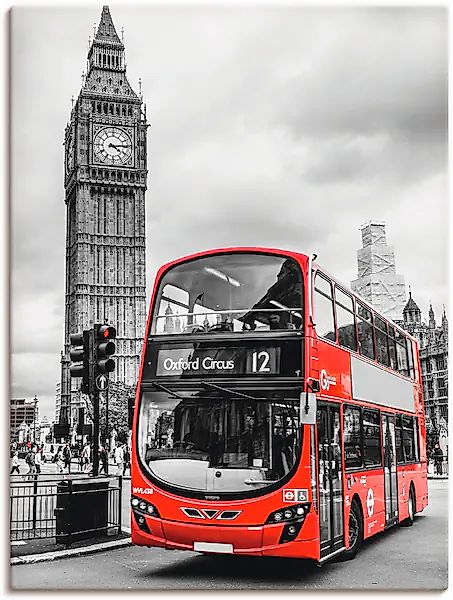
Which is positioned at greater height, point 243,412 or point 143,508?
point 243,412

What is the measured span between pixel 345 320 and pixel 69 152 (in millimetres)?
5885

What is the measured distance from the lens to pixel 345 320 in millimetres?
9969

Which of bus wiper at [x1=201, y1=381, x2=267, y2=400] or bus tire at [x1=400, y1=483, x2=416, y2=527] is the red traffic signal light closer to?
bus wiper at [x1=201, y1=381, x2=267, y2=400]

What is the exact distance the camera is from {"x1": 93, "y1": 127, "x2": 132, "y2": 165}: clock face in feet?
68.6

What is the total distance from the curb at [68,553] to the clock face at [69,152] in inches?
224

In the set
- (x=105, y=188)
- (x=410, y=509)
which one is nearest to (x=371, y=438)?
(x=410, y=509)

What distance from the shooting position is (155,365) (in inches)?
349

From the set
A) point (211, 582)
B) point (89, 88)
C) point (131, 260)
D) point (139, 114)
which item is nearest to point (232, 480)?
point (211, 582)

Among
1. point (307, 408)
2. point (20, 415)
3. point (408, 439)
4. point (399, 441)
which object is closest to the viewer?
point (307, 408)

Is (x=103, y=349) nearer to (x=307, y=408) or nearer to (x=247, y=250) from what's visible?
(x=247, y=250)

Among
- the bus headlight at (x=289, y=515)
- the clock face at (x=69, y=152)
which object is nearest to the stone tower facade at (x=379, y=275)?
the bus headlight at (x=289, y=515)

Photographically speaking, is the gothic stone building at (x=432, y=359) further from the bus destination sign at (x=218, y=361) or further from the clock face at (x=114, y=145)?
the clock face at (x=114, y=145)

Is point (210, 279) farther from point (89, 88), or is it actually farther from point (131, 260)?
point (131, 260)

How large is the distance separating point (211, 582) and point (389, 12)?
254 inches
